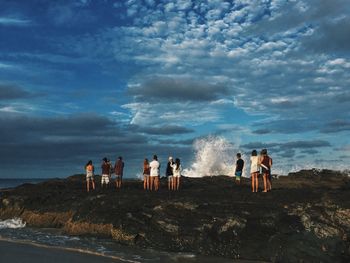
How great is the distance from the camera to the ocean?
13.7m

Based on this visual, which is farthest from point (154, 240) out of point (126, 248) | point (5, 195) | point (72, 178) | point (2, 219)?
point (72, 178)

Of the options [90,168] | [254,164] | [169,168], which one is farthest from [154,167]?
[254,164]

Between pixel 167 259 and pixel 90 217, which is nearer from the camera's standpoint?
pixel 167 259

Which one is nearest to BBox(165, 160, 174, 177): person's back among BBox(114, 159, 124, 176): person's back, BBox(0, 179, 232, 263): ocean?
BBox(114, 159, 124, 176): person's back

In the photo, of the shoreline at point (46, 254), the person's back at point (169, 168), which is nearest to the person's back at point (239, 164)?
the person's back at point (169, 168)

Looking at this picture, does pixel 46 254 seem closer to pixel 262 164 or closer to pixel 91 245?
pixel 91 245

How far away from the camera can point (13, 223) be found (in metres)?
22.8

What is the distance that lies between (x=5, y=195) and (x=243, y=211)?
18445mm

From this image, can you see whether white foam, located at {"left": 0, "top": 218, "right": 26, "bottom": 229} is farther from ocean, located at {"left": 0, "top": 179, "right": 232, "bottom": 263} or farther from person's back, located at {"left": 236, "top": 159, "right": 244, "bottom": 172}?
person's back, located at {"left": 236, "top": 159, "right": 244, "bottom": 172}

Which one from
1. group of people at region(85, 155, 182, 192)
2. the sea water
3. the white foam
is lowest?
the sea water

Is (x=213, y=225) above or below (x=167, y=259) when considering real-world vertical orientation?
Answer: above

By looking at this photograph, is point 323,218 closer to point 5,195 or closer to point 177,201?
point 177,201

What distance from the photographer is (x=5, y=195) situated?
27.8 m

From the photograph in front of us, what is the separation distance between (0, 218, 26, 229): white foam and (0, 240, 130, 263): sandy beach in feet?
23.3
